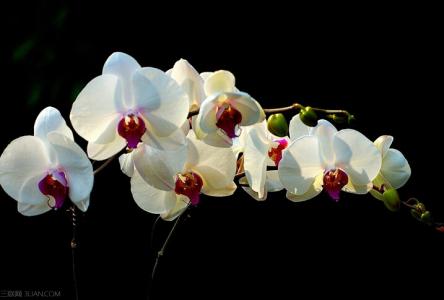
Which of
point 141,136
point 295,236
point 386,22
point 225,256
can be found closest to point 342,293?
point 295,236

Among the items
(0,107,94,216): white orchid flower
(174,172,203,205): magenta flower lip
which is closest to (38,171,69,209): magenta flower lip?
(0,107,94,216): white orchid flower

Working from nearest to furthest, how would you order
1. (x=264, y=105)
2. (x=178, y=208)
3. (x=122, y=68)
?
(x=122, y=68) → (x=178, y=208) → (x=264, y=105)

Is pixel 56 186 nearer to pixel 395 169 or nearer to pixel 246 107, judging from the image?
pixel 246 107

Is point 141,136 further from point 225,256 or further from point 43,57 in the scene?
point 225,256

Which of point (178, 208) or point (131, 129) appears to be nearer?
point (131, 129)

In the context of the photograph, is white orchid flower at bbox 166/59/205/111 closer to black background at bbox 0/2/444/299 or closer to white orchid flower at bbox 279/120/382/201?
white orchid flower at bbox 279/120/382/201

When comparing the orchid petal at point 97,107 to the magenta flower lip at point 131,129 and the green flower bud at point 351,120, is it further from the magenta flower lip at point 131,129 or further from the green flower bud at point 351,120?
the green flower bud at point 351,120

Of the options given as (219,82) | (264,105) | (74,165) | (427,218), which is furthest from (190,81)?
(264,105)
